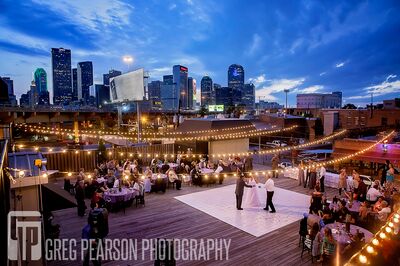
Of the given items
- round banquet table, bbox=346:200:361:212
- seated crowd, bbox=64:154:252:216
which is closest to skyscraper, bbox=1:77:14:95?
seated crowd, bbox=64:154:252:216

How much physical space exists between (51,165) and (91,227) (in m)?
11.2

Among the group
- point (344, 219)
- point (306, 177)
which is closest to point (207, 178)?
point (306, 177)

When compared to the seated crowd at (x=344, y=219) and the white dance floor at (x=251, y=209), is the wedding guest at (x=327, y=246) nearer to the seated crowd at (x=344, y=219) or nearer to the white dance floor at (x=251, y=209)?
the seated crowd at (x=344, y=219)

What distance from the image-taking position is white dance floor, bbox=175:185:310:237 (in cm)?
891

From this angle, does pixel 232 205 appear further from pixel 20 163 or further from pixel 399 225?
pixel 20 163

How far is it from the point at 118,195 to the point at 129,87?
14258 mm

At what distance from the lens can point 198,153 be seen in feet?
59.4

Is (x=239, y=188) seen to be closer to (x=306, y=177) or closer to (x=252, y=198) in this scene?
(x=252, y=198)

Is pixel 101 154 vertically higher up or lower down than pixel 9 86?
lower down

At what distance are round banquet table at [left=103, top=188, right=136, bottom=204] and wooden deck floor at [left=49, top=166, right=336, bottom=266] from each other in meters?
0.54

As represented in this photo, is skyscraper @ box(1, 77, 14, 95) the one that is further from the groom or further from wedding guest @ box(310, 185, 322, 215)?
wedding guest @ box(310, 185, 322, 215)

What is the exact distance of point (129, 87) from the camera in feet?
73.2

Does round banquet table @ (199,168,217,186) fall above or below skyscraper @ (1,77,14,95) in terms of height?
below

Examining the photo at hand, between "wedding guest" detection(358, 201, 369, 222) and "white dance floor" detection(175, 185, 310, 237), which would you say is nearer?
"wedding guest" detection(358, 201, 369, 222)
